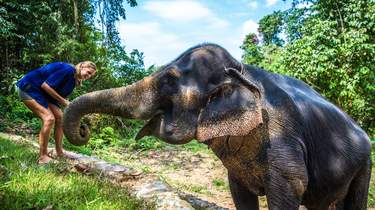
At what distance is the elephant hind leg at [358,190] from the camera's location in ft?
11.2

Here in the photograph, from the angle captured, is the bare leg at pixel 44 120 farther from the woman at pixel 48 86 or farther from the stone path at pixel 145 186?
the stone path at pixel 145 186

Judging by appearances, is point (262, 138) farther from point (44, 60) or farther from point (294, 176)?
point (44, 60)

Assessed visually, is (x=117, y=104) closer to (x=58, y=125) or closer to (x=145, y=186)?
Result: (x=145, y=186)

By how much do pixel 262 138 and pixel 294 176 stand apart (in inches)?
11.5

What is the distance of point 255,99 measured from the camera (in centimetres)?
251

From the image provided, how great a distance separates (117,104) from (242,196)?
1272 millimetres

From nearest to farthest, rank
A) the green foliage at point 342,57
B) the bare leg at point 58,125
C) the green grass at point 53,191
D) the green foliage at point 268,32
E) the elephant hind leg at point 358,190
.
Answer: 1. the green grass at point 53,191
2. the elephant hind leg at point 358,190
3. the bare leg at point 58,125
4. the green foliage at point 342,57
5. the green foliage at point 268,32

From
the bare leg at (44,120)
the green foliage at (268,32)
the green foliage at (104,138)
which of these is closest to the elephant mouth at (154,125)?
the bare leg at (44,120)

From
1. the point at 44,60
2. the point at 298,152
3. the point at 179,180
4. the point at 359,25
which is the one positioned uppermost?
the point at 359,25

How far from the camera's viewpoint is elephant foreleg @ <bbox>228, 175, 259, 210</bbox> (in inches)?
127

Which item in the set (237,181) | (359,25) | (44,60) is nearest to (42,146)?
(237,181)

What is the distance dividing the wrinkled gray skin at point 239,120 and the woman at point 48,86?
282 centimetres

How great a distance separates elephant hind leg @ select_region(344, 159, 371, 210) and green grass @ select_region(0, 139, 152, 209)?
1.66m

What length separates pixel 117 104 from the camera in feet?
8.28
